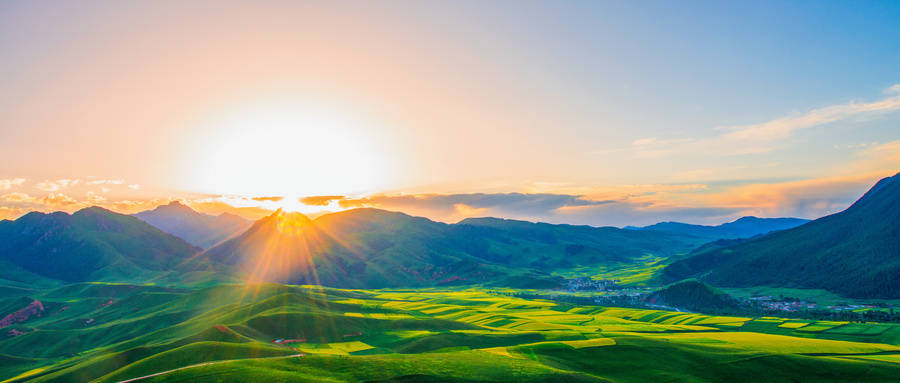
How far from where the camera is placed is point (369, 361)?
6794 centimetres

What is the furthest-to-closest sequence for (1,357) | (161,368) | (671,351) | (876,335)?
1. (876,335)
2. (1,357)
3. (671,351)
4. (161,368)

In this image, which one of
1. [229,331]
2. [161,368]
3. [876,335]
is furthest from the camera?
[876,335]

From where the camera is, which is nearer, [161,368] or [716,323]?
[161,368]

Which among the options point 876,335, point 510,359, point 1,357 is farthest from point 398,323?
point 876,335

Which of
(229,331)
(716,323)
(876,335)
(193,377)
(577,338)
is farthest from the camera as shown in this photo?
(716,323)

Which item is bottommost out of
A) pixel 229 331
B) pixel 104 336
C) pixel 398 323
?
pixel 104 336

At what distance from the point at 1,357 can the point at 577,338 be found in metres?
169

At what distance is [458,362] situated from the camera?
72188 mm

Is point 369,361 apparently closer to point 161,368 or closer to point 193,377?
point 193,377

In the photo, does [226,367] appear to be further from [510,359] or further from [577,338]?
[577,338]

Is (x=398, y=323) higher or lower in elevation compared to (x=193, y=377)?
lower

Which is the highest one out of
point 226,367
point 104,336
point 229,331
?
point 226,367

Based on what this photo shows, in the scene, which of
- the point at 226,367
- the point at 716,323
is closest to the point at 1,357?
the point at 226,367

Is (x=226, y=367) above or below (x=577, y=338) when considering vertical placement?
above
